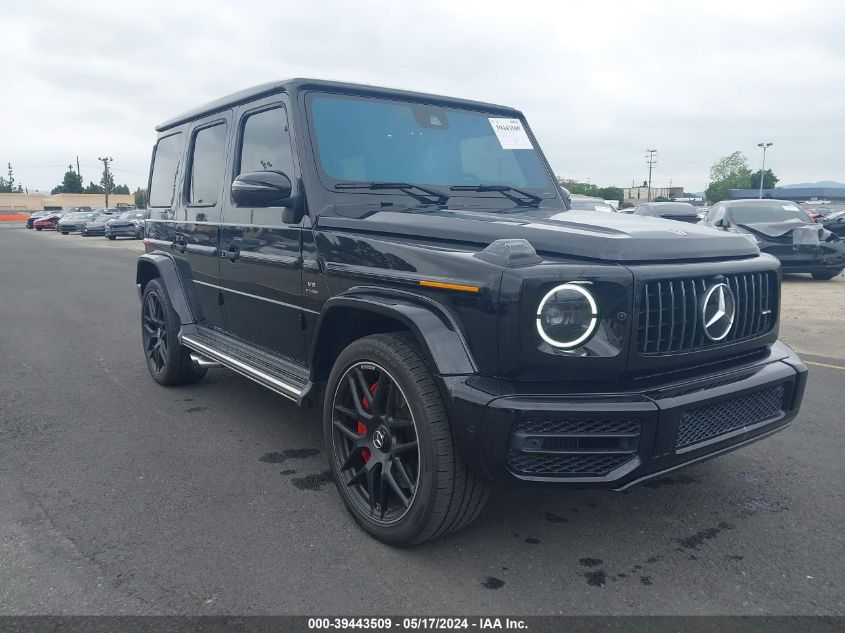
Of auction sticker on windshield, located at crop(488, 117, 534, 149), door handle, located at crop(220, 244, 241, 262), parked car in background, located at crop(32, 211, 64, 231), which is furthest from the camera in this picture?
parked car in background, located at crop(32, 211, 64, 231)

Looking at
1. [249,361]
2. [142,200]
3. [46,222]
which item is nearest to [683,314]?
[249,361]

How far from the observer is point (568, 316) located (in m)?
2.49

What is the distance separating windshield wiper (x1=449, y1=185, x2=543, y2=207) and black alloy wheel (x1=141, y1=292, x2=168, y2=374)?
8.70 feet

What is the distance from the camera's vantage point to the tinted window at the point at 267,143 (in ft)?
12.2

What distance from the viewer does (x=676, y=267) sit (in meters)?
2.68

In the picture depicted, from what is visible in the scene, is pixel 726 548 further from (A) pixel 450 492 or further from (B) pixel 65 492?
(B) pixel 65 492

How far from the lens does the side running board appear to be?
353 cm

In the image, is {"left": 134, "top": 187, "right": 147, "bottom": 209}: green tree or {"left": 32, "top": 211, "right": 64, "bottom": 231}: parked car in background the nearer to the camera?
{"left": 134, "top": 187, "right": 147, "bottom": 209}: green tree

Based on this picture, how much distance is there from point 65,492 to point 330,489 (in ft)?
4.30

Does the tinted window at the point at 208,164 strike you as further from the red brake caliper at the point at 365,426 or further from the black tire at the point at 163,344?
the red brake caliper at the point at 365,426

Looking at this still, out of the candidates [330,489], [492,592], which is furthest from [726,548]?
[330,489]

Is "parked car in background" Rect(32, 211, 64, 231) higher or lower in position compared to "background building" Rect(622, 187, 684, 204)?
lower

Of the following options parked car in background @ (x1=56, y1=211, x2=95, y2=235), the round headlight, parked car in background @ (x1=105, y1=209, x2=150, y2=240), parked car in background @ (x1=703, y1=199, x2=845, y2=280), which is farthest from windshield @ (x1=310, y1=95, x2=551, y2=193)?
parked car in background @ (x1=56, y1=211, x2=95, y2=235)

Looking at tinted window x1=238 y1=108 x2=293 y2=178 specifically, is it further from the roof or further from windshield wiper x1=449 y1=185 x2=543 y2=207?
windshield wiper x1=449 y1=185 x2=543 y2=207
